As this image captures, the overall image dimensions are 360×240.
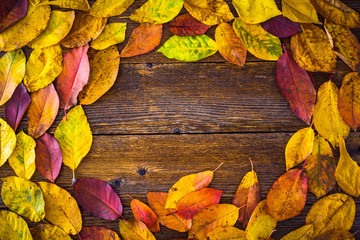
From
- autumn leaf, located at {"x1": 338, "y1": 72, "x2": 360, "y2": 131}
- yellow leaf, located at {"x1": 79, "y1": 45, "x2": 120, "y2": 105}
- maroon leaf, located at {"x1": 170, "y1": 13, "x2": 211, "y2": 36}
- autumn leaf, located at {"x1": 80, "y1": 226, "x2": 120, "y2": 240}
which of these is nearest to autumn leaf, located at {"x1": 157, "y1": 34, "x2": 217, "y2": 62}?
maroon leaf, located at {"x1": 170, "y1": 13, "x2": 211, "y2": 36}

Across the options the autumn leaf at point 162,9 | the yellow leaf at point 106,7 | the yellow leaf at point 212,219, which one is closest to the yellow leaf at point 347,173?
the yellow leaf at point 212,219

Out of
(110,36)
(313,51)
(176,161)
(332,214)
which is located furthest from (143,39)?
(332,214)

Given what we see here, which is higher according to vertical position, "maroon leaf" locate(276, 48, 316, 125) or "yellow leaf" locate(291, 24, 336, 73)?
"yellow leaf" locate(291, 24, 336, 73)

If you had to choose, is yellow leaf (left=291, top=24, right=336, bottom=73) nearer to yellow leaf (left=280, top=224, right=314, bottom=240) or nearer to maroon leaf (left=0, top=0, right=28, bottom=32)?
yellow leaf (left=280, top=224, right=314, bottom=240)

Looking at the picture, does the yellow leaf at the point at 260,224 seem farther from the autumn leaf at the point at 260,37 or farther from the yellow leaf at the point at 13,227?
the yellow leaf at the point at 13,227

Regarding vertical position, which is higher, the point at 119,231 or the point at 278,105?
the point at 278,105

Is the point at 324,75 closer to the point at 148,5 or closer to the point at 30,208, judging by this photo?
the point at 148,5

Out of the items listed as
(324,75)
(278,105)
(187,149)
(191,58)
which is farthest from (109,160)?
(324,75)
